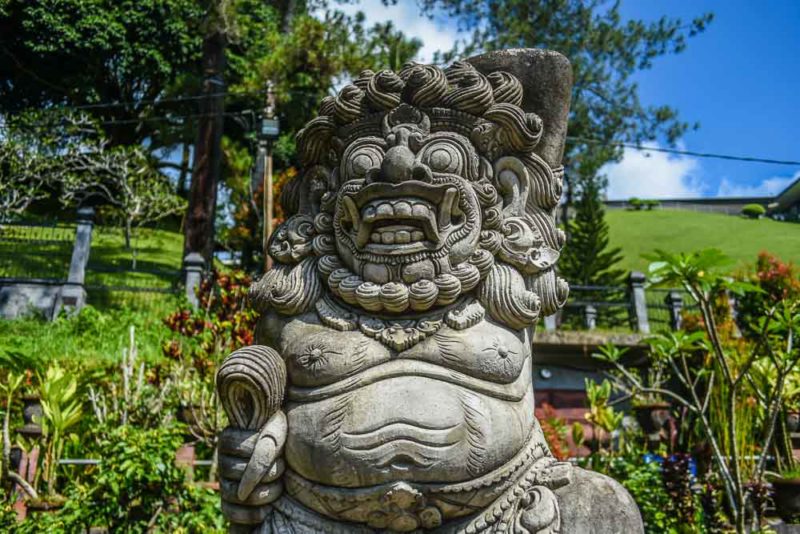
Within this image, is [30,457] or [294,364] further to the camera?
[30,457]

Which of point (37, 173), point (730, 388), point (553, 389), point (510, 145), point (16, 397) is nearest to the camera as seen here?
point (510, 145)

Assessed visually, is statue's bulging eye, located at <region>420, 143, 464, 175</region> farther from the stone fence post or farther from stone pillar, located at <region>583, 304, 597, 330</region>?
stone pillar, located at <region>583, 304, 597, 330</region>

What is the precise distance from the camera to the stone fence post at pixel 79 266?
34.9ft

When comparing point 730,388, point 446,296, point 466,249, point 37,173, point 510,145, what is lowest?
point 730,388

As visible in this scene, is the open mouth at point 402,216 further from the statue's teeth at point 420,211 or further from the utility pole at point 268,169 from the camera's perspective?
the utility pole at point 268,169

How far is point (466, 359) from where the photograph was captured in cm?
242

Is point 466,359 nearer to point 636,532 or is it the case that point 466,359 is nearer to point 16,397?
point 636,532

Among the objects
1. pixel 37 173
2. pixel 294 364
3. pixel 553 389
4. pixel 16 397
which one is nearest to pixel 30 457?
pixel 16 397

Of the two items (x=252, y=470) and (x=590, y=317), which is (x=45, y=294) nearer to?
(x=590, y=317)

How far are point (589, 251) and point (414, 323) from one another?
12844 millimetres

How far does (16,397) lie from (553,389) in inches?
236

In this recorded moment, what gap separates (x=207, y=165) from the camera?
1158 centimetres

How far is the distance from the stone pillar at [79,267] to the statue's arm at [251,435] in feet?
30.4

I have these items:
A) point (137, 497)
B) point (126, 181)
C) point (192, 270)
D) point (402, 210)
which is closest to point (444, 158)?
point (402, 210)
